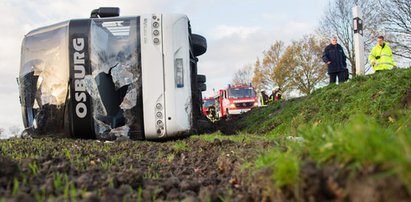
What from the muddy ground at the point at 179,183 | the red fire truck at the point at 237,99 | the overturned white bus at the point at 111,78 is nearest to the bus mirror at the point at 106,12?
the overturned white bus at the point at 111,78

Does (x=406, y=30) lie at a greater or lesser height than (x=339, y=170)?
greater

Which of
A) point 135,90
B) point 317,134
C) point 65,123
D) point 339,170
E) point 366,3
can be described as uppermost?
point 366,3

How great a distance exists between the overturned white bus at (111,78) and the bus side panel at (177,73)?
0.02 metres

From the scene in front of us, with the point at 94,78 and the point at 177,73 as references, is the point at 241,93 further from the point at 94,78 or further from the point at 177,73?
the point at 94,78

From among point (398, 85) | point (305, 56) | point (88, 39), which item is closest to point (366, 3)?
point (305, 56)

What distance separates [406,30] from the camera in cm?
2758

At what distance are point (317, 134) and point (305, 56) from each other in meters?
37.3

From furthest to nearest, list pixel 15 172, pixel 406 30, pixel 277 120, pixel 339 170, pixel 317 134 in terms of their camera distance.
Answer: pixel 406 30, pixel 277 120, pixel 15 172, pixel 317 134, pixel 339 170

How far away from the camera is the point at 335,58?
1277cm

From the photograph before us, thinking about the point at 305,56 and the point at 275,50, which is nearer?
the point at 305,56

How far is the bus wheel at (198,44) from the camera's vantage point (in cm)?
879

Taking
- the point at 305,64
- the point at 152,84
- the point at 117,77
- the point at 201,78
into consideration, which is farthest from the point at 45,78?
the point at 305,64

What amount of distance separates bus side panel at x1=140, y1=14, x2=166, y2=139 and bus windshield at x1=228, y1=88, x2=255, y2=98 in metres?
18.8

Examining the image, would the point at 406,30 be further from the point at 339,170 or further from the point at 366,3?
the point at 339,170
